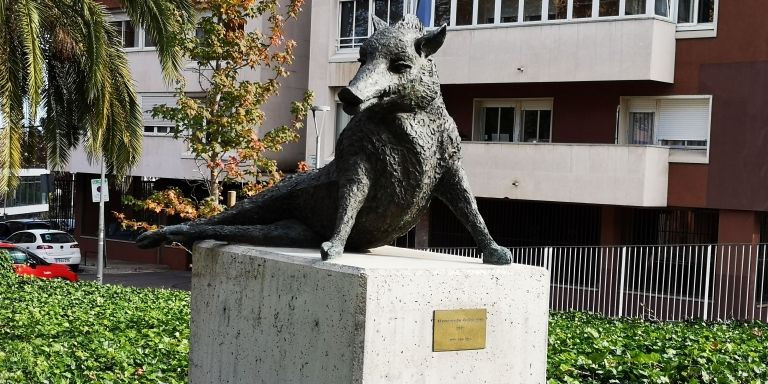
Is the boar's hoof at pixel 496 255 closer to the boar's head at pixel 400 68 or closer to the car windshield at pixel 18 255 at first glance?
the boar's head at pixel 400 68

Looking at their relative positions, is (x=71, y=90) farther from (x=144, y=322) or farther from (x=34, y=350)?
(x=34, y=350)

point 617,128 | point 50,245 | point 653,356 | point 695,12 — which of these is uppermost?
point 695,12

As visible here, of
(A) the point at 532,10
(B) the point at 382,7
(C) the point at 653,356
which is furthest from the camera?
(B) the point at 382,7

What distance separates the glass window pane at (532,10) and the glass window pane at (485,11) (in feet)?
2.86

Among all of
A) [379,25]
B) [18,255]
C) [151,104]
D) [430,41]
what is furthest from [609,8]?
[430,41]

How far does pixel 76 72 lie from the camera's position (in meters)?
16.3

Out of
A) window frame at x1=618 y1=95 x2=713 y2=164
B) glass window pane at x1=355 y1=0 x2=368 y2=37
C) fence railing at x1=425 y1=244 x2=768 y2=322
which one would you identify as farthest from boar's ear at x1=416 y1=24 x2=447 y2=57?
glass window pane at x1=355 y1=0 x2=368 y2=37

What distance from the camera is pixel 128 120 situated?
1562cm

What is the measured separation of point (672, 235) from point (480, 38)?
19.3 feet

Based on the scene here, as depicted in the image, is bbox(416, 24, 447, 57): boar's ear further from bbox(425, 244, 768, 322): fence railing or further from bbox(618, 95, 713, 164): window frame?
bbox(618, 95, 713, 164): window frame

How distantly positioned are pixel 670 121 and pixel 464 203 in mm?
16679

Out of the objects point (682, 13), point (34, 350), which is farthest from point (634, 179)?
point (34, 350)

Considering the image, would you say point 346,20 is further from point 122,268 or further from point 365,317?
point 365,317

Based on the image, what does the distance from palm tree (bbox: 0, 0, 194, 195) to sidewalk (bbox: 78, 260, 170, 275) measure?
13.5m
